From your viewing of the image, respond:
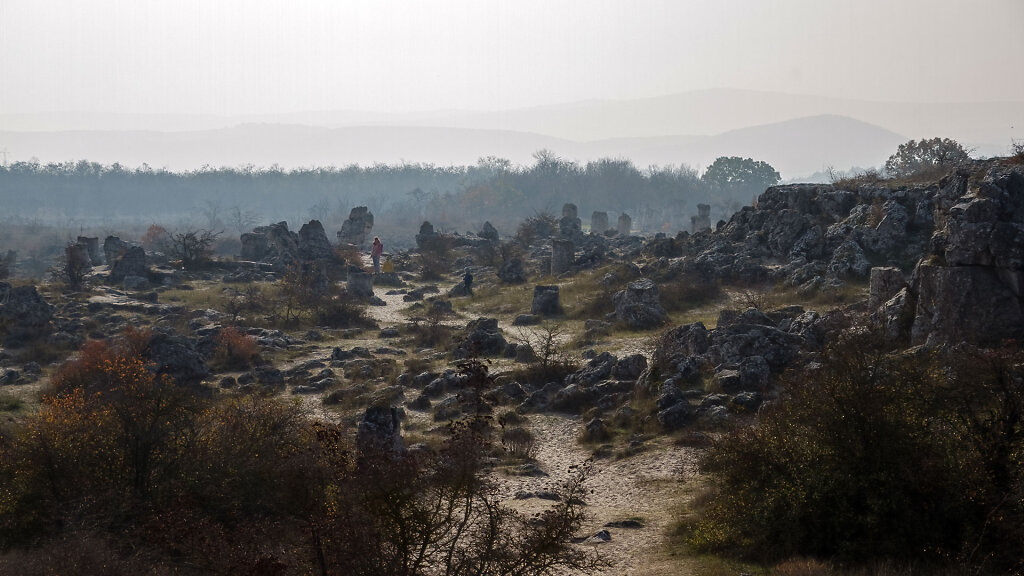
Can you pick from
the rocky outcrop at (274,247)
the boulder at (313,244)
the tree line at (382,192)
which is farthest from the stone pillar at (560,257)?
the tree line at (382,192)

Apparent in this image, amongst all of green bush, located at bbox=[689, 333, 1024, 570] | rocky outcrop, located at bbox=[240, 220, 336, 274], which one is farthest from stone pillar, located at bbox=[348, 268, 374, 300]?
green bush, located at bbox=[689, 333, 1024, 570]

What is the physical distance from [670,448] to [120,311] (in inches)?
971

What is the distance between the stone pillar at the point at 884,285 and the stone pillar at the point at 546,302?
1253 cm

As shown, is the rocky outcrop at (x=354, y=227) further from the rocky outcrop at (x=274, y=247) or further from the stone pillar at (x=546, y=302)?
the stone pillar at (x=546, y=302)

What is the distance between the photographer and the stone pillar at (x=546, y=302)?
29.0m

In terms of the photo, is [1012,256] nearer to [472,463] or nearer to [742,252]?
[472,463]

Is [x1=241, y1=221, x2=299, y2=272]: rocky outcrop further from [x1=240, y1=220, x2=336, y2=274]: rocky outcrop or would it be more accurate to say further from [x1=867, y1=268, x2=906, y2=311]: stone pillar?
[x1=867, y1=268, x2=906, y2=311]: stone pillar

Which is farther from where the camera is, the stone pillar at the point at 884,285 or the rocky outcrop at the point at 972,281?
the stone pillar at the point at 884,285

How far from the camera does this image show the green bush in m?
7.83

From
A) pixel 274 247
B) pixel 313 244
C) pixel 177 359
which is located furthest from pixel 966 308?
pixel 274 247

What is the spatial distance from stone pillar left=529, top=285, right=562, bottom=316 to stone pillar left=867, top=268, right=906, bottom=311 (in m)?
12.5

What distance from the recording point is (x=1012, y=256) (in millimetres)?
14758

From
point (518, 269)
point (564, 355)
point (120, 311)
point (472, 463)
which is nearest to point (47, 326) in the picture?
point (120, 311)

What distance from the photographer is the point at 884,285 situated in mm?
18641
